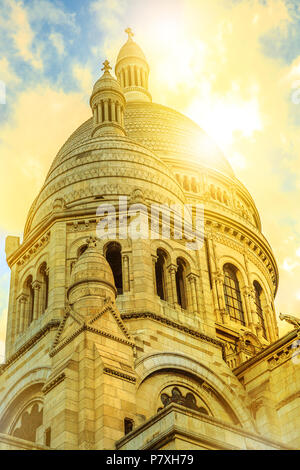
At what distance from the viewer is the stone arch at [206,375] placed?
28.7 meters

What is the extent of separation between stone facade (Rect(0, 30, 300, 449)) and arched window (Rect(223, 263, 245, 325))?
77 millimetres

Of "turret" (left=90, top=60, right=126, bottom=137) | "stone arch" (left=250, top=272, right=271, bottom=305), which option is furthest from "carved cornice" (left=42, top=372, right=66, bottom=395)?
"stone arch" (left=250, top=272, right=271, bottom=305)

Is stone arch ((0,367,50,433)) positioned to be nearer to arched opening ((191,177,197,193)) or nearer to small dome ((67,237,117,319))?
small dome ((67,237,117,319))

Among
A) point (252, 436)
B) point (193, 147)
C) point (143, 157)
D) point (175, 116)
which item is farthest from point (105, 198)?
point (175, 116)

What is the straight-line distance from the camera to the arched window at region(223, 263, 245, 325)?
138ft

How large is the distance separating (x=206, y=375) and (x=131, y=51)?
4645 centimetres

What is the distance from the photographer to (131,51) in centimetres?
7112

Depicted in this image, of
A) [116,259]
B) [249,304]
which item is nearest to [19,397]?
[116,259]

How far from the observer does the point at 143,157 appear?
3900 cm

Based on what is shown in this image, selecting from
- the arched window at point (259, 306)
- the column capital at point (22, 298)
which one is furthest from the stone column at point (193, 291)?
the arched window at point (259, 306)

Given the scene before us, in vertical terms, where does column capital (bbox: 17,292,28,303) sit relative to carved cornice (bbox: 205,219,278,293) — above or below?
below

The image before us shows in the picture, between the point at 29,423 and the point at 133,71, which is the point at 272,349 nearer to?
the point at 29,423

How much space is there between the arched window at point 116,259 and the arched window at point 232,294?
398 inches
